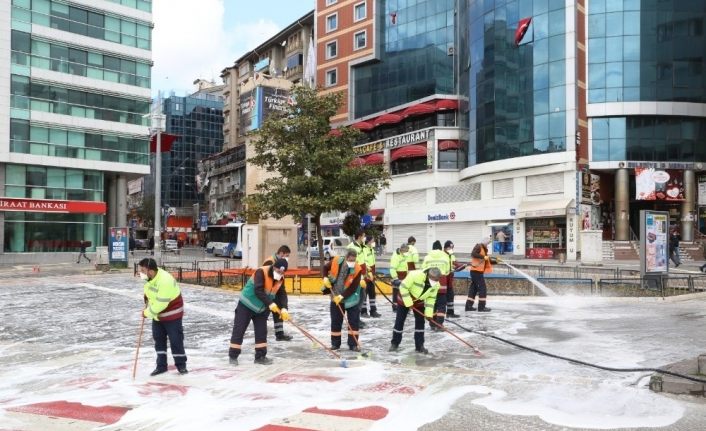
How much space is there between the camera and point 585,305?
635 inches

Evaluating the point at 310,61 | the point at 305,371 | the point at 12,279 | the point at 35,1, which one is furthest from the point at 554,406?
the point at 310,61

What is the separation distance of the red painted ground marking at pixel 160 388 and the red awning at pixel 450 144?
4847cm

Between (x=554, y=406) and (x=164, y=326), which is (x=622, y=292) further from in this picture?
(x=164, y=326)

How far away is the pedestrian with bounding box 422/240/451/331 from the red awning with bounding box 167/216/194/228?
10586 cm

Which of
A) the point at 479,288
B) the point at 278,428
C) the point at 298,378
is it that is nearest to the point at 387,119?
the point at 479,288

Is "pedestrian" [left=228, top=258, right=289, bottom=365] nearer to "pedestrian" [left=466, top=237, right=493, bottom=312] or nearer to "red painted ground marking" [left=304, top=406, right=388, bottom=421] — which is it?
"red painted ground marking" [left=304, top=406, right=388, bottom=421]

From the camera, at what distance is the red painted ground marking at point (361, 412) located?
21.1ft

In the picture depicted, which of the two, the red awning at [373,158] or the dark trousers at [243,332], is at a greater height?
the red awning at [373,158]

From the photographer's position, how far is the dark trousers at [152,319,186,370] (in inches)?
328

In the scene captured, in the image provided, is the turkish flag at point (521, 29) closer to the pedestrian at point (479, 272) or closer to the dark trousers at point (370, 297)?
the pedestrian at point (479, 272)

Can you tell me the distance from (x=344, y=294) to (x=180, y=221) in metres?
109

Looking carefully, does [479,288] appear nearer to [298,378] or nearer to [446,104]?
[298,378]

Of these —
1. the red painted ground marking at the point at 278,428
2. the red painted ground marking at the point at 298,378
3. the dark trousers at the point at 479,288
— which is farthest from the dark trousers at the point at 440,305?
the red painted ground marking at the point at 278,428

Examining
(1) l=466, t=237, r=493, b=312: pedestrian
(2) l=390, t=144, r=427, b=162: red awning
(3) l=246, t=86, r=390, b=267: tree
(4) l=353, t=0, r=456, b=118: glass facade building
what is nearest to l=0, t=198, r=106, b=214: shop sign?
(3) l=246, t=86, r=390, b=267: tree
